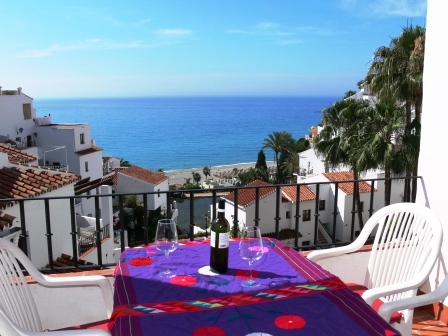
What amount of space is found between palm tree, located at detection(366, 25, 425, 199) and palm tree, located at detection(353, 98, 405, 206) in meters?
0.32

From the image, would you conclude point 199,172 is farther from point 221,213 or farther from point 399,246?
point 221,213

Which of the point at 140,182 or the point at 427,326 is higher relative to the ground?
the point at 427,326

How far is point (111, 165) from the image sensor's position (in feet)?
125

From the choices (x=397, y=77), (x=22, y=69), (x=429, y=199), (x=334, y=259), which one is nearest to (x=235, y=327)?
(x=334, y=259)

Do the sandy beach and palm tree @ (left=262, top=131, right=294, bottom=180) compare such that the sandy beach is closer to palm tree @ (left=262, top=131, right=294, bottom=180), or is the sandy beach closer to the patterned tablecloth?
palm tree @ (left=262, top=131, right=294, bottom=180)

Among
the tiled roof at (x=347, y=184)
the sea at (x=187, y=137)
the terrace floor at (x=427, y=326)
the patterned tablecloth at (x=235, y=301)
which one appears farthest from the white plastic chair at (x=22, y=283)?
the sea at (x=187, y=137)

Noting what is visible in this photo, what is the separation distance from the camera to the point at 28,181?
8.88 metres

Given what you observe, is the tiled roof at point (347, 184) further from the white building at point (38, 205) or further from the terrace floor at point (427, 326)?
the terrace floor at point (427, 326)

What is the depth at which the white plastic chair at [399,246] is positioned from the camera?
2243 mm

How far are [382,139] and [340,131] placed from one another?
289cm

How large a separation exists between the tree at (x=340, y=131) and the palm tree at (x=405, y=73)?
5.90ft

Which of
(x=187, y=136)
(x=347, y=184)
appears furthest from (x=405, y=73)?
(x=187, y=136)

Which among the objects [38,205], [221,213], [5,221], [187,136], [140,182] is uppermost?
[221,213]

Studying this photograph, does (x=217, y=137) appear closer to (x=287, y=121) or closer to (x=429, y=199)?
(x=287, y=121)
